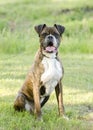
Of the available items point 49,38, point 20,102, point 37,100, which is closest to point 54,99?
point 20,102

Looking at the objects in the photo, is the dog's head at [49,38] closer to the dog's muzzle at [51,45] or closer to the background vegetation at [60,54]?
the dog's muzzle at [51,45]

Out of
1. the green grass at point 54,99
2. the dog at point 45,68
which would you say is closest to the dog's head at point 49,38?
the dog at point 45,68

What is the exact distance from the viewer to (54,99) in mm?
9891

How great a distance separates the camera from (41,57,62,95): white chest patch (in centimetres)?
805

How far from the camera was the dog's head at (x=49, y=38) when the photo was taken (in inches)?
310

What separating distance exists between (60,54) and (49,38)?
29.6ft

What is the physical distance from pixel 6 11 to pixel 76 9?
343 cm

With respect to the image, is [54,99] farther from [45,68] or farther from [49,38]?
[49,38]

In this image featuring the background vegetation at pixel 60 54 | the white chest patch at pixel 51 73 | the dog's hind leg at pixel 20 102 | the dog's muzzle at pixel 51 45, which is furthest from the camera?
the dog's hind leg at pixel 20 102

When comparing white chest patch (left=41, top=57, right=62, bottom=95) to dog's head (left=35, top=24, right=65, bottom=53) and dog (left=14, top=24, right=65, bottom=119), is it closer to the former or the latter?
dog (left=14, top=24, right=65, bottom=119)

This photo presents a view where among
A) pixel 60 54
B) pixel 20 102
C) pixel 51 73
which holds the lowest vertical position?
pixel 60 54

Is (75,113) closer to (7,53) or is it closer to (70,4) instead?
(7,53)

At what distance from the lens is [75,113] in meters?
8.81

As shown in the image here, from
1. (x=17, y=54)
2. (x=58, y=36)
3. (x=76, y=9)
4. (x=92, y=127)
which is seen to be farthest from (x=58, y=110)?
(x=76, y=9)
